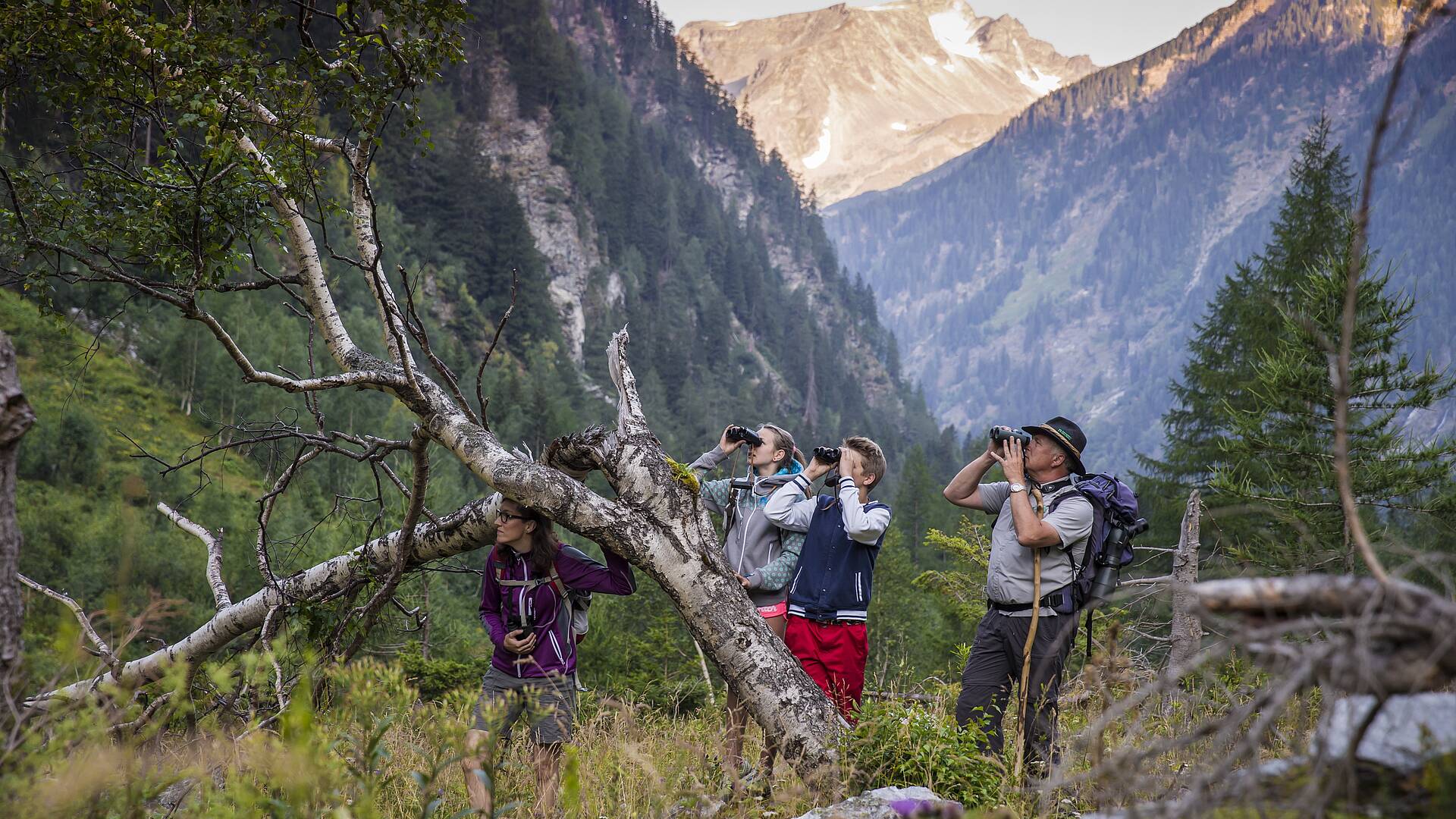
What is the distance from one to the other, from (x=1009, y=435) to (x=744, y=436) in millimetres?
1472

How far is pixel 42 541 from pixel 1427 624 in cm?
2401

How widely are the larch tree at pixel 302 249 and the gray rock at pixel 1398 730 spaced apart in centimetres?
221

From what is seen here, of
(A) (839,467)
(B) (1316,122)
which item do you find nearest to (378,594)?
(A) (839,467)

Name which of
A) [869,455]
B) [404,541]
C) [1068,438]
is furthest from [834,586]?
[404,541]

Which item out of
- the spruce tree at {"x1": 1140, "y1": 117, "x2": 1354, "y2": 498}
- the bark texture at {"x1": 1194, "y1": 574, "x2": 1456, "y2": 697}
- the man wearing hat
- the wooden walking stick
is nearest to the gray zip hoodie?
the man wearing hat

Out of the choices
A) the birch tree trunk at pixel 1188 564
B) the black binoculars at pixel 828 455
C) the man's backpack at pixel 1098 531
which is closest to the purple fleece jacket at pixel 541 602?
the black binoculars at pixel 828 455

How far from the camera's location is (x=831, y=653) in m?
4.14

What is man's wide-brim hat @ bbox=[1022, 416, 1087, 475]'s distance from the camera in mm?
4012

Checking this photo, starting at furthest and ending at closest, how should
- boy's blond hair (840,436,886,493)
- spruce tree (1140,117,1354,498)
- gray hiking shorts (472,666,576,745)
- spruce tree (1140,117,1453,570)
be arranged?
spruce tree (1140,117,1354,498) → spruce tree (1140,117,1453,570) → boy's blond hair (840,436,886,493) → gray hiking shorts (472,666,576,745)

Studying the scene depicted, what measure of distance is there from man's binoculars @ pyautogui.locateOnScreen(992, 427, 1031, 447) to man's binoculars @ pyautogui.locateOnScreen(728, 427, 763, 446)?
52.0 inches

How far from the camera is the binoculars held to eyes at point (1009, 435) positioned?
3900 mm

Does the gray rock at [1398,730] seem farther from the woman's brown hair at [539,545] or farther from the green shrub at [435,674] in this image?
the green shrub at [435,674]

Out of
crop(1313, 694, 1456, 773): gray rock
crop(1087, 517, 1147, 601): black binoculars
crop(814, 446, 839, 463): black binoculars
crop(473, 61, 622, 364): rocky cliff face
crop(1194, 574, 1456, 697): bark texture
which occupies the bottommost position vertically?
crop(1087, 517, 1147, 601): black binoculars

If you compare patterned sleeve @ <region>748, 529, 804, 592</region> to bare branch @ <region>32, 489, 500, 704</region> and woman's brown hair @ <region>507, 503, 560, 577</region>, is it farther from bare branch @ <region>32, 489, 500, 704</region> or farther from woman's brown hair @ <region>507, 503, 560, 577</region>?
bare branch @ <region>32, 489, 500, 704</region>
